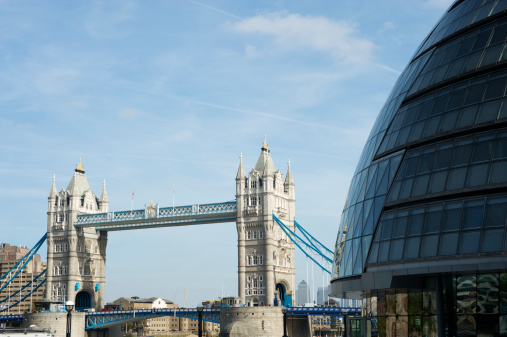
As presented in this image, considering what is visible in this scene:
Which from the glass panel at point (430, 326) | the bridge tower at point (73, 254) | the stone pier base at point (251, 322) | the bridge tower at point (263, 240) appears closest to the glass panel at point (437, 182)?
the glass panel at point (430, 326)

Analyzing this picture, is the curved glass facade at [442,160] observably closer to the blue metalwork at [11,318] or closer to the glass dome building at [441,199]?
the glass dome building at [441,199]

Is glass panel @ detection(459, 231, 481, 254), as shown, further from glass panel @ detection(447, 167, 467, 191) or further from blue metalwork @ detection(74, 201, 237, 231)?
blue metalwork @ detection(74, 201, 237, 231)

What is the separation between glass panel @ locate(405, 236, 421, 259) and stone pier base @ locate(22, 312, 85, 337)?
10975 cm

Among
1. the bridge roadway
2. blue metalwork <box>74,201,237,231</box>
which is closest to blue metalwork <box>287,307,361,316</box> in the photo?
the bridge roadway

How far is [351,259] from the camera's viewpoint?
35156mm

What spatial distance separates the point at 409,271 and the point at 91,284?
129 metres

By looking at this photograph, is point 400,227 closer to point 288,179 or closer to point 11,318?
point 288,179

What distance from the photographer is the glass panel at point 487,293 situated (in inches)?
1111

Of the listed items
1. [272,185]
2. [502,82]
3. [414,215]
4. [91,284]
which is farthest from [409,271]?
[91,284]

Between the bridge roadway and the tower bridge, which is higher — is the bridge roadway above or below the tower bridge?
A: below

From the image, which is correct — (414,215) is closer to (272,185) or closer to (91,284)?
(272,185)

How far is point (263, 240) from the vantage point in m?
126

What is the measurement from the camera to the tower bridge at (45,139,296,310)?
412 ft

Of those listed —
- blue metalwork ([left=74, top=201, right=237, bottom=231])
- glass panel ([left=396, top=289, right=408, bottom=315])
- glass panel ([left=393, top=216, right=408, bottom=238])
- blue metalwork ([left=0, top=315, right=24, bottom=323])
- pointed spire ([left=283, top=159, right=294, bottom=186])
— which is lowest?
blue metalwork ([left=0, top=315, right=24, bottom=323])
